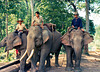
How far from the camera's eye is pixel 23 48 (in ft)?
24.1

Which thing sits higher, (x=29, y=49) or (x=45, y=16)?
(x=45, y=16)

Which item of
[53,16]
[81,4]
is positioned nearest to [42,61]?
[53,16]

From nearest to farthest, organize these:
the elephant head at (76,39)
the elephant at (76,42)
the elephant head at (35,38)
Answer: the elephant head at (35,38) < the elephant at (76,42) < the elephant head at (76,39)

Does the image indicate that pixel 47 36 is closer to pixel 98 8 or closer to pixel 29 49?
pixel 29 49

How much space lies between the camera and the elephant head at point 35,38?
631 centimetres

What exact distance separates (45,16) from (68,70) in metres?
8.98

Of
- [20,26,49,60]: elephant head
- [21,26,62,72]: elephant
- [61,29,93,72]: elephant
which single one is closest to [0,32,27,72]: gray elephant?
[21,26,62,72]: elephant

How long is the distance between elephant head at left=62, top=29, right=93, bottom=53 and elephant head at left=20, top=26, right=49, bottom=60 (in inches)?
58.5

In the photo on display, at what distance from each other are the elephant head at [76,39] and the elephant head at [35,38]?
4.88 feet

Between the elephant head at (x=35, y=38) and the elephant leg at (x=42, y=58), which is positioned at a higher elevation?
the elephant head at (x=35, y=38)

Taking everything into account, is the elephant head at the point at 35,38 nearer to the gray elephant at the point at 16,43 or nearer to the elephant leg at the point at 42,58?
the elephant leg at the point at 42,58

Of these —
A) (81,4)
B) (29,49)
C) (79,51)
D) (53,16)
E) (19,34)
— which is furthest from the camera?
(81,4)

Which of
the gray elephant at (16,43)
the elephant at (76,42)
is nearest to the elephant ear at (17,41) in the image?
the gray elephant at (16,43)

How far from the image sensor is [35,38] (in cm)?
640
